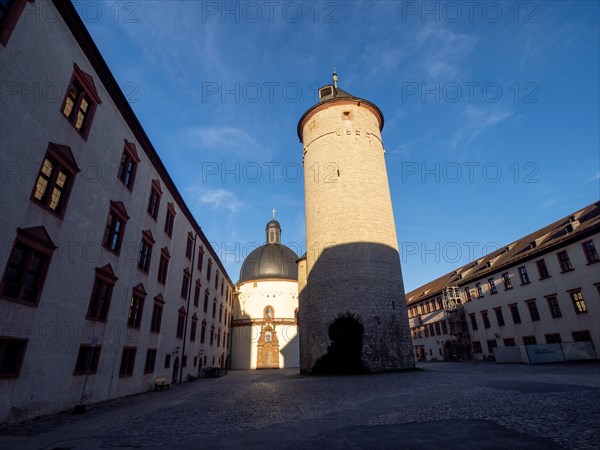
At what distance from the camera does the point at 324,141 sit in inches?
1109

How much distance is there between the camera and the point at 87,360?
40.0 feet

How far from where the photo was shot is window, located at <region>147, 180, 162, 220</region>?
18688 millimetres

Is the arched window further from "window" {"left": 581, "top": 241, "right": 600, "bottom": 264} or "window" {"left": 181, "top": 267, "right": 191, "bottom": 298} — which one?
"window" {"left": 581, "top": 241, "right": 600, "bottom": 264}

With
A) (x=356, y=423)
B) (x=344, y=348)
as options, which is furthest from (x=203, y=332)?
(x=356, y=423)

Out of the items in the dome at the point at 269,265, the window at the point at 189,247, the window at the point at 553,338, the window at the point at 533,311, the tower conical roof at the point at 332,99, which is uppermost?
the tower conical roof at the point at 332,99

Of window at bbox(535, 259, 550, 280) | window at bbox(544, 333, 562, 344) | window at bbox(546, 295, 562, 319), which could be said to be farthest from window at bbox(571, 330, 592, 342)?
window at bbox(535, 259, 550, 280)

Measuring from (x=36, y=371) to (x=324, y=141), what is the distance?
2379 centimetres

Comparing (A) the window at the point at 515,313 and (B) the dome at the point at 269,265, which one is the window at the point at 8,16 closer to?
(A) the window at the point at 515,313

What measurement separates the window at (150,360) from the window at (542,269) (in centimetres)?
3027

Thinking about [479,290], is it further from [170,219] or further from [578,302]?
[170,219]

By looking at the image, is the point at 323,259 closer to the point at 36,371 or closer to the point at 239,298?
the point at 36,371

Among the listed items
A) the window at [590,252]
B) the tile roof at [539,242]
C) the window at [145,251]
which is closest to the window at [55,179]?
the window at [145,251]

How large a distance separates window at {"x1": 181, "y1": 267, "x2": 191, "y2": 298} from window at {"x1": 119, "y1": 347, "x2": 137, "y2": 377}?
799 centimetres

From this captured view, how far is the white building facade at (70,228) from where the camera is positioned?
9047mm
